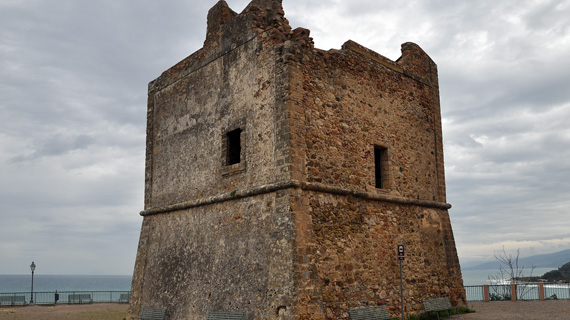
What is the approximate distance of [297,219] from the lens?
33.3 feet

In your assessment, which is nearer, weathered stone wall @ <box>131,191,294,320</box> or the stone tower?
weathered stone wall @ <box>131,191,294,320</box>

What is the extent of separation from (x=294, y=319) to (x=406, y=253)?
4.66 m

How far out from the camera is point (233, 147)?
1259cm

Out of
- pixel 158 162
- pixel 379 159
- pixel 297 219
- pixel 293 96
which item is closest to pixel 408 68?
pixel 379 159

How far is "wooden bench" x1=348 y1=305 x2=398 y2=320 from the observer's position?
10.7 metres

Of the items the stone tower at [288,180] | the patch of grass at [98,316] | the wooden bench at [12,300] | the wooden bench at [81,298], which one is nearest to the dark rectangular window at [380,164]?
the stone tower at [288,180]

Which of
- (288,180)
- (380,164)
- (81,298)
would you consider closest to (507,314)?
(380,164)

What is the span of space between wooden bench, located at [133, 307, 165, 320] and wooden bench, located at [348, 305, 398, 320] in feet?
17.7

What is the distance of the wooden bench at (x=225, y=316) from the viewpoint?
10.6 meters

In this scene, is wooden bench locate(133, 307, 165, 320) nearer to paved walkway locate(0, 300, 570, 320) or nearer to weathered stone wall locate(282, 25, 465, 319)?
paved walkway locate(0, 300, 570, 320)

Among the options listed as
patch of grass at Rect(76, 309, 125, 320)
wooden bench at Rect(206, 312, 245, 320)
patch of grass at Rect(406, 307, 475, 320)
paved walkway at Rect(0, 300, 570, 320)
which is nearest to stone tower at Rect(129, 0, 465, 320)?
wooden bench at Rect(206, 312, 245, 320)

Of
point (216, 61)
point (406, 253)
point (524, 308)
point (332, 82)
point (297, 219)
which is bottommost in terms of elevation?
point (524, 308)

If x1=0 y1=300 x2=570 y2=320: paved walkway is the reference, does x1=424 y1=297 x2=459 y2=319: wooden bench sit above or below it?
above

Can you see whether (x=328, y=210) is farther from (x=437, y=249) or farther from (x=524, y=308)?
(x=524, y=308)
